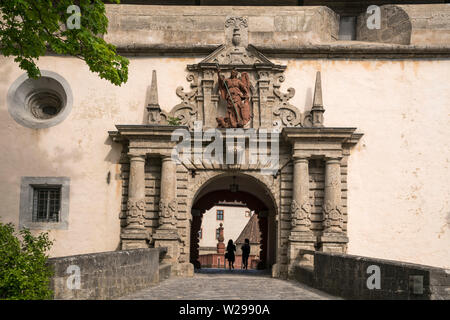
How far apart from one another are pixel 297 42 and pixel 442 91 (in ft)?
13.3

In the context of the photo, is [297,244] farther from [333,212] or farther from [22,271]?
[22,271]

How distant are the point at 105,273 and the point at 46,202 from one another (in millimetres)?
7116

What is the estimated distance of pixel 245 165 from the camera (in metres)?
15.0

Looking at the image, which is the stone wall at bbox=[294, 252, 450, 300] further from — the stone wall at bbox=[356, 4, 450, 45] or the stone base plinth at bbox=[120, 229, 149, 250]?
the stone wall at bbox=[356, 4, 450, 45]

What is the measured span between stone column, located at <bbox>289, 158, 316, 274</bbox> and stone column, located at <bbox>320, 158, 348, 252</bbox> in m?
0.38

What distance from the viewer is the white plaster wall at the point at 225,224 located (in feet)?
179

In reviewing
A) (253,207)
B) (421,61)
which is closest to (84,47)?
(421,61)

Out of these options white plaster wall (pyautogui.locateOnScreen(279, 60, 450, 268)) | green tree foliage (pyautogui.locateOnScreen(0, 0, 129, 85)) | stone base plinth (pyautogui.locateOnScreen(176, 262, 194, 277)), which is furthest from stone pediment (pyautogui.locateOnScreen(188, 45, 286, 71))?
stone base plinth (pyautogui.locateOnScreen(176, 262, 194, 277))

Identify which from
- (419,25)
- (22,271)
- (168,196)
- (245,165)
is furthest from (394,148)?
(22,271)

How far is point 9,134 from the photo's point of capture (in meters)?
15.4

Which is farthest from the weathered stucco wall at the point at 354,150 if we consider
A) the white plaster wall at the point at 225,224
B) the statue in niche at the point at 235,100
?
the white plaster wall at the point at 225,224

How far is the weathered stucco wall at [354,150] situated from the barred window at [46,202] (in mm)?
435

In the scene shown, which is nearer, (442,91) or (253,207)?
(442,91)
